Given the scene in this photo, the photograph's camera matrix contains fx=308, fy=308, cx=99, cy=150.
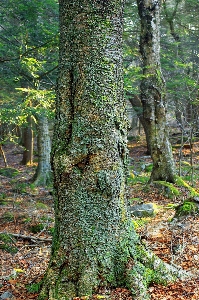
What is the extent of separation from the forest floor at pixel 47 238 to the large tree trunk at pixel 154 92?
0.81 meters

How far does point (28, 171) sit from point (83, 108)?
13.6 m

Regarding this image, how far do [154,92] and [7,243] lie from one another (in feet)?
17.8

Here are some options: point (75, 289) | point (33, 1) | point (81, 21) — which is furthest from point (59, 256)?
point (33, 1)

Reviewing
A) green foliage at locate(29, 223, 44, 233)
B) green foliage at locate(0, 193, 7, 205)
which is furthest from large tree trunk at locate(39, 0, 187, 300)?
green foliage at locate(0, 193, 7, 205)

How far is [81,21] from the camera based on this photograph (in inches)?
109

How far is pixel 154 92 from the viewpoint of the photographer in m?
8.59

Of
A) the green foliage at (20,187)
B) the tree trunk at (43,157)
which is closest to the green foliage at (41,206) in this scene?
the green foliage at (20,187)

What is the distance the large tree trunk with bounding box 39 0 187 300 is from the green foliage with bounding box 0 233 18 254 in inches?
124

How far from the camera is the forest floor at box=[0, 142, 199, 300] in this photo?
10.4 ft

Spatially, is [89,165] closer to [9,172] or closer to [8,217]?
[8,217]

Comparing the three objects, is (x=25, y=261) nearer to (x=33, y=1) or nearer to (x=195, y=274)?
(x=195, y=274)

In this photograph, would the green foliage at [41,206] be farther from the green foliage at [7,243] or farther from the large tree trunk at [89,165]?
the large tree trunk at [89,165]

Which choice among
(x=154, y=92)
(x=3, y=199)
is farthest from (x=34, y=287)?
(x=3, y=199)

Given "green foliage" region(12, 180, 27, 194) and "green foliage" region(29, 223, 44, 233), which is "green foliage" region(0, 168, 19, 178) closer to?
"green foliage" region(12, 180, 27, 194)
